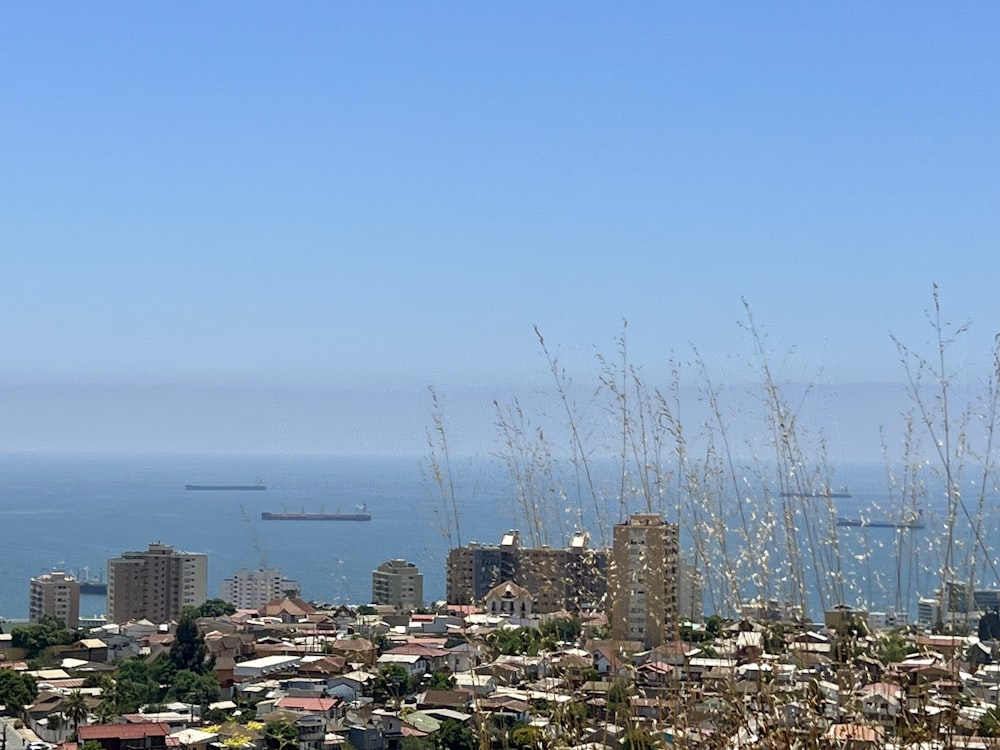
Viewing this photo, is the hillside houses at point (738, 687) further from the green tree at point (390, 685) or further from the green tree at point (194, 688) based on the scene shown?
the green tree at point (194, 688)

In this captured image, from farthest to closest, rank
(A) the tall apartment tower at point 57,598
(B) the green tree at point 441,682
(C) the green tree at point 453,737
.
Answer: (A) the tall apartment tower at point 57,598 → (B) the green tree at point 441,682 → (C) the green tree at point 453,737

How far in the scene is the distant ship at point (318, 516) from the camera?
41594 mm

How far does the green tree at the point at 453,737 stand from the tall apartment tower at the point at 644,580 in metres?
4.54

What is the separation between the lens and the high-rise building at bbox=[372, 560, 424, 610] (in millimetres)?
18094

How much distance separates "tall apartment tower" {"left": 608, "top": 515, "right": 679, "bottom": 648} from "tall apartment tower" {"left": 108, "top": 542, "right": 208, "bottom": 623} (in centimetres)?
1777

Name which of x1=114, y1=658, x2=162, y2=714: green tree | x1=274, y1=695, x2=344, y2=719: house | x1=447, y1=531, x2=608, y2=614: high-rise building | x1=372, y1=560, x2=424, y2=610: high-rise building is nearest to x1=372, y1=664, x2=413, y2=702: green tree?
x1=274, y1=695, x2=344, y2=719: house

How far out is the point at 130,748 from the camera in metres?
6.82

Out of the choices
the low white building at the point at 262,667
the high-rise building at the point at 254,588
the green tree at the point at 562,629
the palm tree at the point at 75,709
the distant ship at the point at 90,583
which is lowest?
the distant ship at the point at 90,583

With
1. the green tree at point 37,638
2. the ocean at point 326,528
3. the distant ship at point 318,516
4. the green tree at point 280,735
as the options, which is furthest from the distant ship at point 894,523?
the distant ship at point 318,516

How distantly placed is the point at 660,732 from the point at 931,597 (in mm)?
308

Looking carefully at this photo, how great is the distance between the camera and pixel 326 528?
132 feet

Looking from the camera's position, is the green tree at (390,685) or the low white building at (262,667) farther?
the low white building at (262,667)

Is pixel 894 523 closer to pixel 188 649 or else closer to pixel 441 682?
pixel 441 682

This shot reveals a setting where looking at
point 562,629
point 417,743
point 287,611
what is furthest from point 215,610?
point 562,629
